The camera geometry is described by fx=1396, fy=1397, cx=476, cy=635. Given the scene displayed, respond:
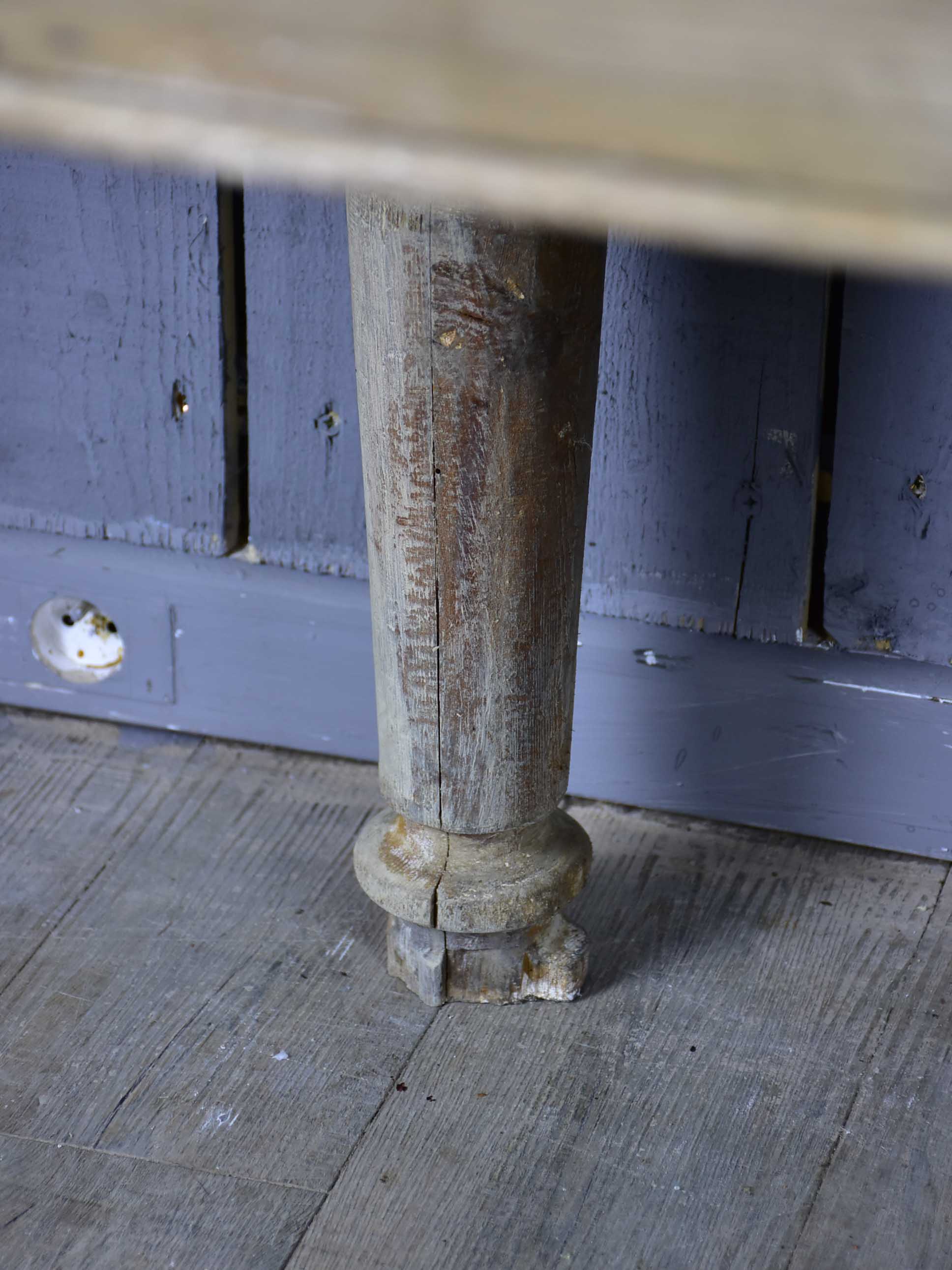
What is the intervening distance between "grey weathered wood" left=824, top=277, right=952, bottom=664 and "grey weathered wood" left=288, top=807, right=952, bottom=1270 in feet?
1.04

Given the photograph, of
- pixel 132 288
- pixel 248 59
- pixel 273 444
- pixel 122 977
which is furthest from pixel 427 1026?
pixel 248 59

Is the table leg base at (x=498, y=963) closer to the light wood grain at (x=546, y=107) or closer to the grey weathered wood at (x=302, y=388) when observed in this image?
the grey weathered wood at (x=302, y=388)

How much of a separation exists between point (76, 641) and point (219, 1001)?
2.12 ft

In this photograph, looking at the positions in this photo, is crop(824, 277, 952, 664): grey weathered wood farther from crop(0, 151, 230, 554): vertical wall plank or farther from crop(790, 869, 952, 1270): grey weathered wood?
crop(0, 151, 230, 554): vertical wall plank

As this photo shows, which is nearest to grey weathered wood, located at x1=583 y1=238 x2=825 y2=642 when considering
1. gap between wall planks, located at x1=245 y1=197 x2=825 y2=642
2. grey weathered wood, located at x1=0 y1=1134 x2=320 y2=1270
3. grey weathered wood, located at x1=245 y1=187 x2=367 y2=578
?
gap between wall planks, located at x1=245 y1=197 x2=825 y2=642

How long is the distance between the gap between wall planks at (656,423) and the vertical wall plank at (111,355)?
0.07m

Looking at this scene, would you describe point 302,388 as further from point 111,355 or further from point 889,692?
point 889,692

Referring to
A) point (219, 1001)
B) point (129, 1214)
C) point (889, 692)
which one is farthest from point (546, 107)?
point (889, 692)

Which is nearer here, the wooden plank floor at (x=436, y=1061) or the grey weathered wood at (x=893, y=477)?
the wooden plank floor at (x=436, y=1061)

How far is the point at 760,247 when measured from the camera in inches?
18.7

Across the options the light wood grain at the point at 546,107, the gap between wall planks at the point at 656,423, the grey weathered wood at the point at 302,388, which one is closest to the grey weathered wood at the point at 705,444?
the gap between wall planks at the point at 656,423

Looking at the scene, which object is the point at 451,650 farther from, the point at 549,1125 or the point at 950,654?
the point at 950,654

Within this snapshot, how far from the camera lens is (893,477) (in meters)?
1.54

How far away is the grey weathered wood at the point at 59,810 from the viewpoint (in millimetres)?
1599
